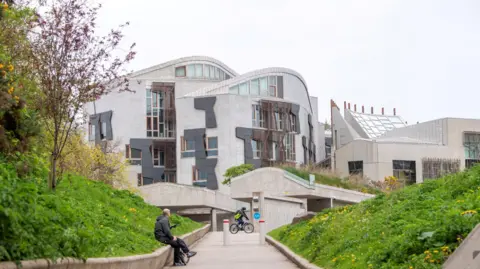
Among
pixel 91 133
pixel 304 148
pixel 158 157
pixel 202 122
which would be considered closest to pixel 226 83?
pixel 202 122

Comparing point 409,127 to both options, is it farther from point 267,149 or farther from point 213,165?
point 213,165

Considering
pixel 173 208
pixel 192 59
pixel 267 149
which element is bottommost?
pixel 173 208

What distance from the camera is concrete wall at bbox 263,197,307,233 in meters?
57.3

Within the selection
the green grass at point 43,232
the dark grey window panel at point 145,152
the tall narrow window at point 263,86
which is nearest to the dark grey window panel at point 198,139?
the dark grey window panel at point 145,152

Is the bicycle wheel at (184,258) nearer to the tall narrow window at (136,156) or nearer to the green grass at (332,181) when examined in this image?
the green grass at (332,181)

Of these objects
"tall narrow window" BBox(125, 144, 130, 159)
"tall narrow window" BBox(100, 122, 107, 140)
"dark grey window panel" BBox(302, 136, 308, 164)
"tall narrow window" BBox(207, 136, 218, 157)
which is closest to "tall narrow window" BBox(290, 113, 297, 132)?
"dark grey window panel" BBox(302, 136, 308, 164)

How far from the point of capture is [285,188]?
6369 centimetres

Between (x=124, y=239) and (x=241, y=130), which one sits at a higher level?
(x=241, y=130)

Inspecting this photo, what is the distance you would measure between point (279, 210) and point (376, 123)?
52.4m

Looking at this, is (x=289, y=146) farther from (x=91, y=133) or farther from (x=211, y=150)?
(x=91, y=133)

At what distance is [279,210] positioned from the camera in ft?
193

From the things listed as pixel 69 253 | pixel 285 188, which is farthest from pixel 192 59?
pixel 69 253

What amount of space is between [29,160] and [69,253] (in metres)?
7.71

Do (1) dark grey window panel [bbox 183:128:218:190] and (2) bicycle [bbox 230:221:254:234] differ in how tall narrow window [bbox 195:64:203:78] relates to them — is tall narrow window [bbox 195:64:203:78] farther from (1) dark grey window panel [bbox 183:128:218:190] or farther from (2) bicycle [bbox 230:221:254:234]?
(2) bicycle [bbox 230:221:254:234]
